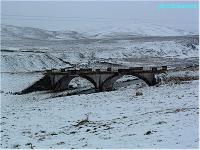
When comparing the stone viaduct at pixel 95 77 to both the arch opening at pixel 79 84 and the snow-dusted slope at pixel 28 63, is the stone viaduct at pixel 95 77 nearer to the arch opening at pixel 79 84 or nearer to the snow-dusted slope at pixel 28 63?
the arch opening at pixel 79 84

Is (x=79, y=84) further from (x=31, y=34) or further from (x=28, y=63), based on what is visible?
(x=31, y=34)

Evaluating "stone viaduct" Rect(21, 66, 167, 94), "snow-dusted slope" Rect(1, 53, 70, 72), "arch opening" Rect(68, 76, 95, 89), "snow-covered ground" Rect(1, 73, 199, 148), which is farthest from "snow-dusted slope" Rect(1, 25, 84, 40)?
"snow-covered ground" Rect(1, 73, 199, 148)

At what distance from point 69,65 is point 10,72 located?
15280mm

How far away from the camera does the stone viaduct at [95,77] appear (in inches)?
2038

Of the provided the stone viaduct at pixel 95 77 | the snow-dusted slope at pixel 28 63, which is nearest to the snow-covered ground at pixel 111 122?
the stone viaduct at pixel 95 77

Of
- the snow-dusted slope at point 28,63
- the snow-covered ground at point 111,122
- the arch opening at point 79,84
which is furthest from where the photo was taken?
the snow-dusted slope at point 28,63

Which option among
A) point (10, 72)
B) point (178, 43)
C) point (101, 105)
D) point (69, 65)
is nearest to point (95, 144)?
point (101, 105)

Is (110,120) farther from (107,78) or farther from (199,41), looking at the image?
(199,41)

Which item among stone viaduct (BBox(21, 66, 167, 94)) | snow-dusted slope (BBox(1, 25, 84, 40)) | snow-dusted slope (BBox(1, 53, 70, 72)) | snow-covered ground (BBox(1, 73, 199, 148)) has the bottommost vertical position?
snow-covered ground (BBox(1, 73, 199, 148))

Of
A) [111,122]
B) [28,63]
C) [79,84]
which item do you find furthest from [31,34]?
[111,122]

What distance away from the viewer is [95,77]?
53.6 metres

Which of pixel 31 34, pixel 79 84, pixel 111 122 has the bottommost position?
pixel 111 122

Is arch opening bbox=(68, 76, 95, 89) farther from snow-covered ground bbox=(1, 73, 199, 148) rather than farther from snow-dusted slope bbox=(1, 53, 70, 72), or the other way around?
snow-covered ground bbox=(1, 73, 199, 148)

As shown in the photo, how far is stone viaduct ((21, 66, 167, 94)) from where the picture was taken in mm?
51763
